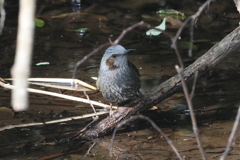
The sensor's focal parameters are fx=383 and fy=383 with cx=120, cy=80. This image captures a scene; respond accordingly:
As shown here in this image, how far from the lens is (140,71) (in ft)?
18.9

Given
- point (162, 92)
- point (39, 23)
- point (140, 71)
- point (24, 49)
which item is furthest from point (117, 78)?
point (39, 23)

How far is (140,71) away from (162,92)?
169 cm

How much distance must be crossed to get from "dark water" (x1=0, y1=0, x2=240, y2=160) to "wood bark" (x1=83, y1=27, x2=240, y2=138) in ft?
0.52

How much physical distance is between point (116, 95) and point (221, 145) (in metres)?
1.19

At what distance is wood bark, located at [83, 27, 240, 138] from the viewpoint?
4082mm

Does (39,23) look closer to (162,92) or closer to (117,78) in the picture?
(117,78)

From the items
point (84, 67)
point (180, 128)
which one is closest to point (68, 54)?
point (84, 67)

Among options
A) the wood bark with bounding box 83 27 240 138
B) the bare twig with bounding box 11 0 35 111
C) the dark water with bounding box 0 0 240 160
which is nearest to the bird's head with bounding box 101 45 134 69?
the wood bark with bounding box 83 27 240 138

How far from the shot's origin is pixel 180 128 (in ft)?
14.1

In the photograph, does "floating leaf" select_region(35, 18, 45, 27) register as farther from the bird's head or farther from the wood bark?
the wood bark

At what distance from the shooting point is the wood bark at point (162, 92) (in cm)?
408

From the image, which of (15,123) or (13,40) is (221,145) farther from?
(13,40)

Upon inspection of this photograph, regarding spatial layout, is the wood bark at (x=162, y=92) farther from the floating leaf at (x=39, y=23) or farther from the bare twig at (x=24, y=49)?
the floating leaf at (x=39, y=23)

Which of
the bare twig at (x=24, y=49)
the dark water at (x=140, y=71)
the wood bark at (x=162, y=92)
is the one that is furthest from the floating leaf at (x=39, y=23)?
the bare twig at (x=24, y=49)
